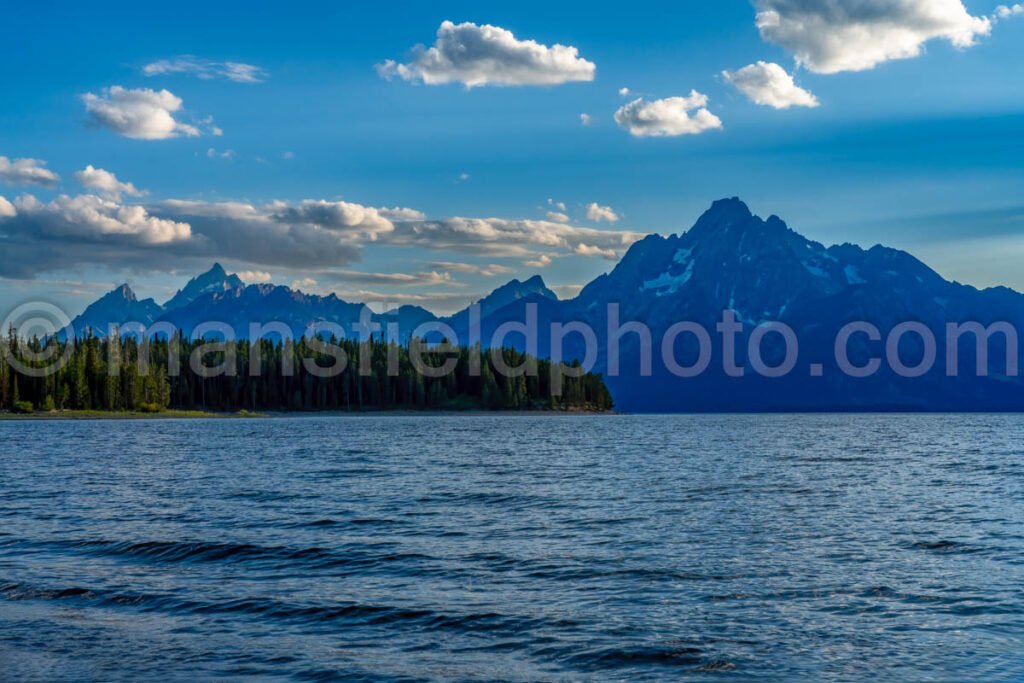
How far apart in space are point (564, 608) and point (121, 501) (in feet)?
124

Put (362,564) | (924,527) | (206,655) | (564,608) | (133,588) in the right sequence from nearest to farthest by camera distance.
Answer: (206,655) < (564,608) < (133,588) < (362,564) < (924,527)

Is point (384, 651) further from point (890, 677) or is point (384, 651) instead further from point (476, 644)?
point (890, 677)

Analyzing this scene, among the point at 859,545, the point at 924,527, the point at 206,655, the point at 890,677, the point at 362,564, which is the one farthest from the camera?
the point at 924,527

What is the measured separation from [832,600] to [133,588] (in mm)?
22030

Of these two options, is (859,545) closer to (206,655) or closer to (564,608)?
(564,608)

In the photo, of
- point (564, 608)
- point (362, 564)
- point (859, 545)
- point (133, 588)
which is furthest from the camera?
point (859, 545)

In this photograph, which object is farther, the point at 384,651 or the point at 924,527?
the point at 924,527

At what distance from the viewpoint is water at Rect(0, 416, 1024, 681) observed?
2283cm

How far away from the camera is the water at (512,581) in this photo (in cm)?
2283

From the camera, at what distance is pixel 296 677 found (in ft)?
70.6

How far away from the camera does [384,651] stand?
930 inches

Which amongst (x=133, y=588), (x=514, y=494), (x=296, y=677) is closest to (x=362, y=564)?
(x=133, y=588)

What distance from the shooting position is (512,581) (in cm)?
3177

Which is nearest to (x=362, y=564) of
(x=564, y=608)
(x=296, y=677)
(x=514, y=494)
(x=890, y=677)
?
(x=564, y=608)
